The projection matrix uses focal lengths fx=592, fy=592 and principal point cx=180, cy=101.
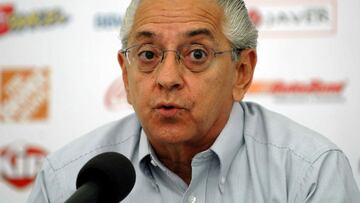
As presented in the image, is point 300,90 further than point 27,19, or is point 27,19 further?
point 27,19

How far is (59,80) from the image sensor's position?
9.28ft

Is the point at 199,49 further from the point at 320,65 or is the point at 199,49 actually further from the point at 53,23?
the point at 53,23

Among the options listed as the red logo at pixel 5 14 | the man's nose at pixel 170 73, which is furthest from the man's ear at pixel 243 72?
the red logo at pixel 5 14

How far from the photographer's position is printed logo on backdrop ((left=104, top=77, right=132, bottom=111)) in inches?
108

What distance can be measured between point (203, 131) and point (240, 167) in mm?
154

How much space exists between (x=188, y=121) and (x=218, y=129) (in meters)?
0.20

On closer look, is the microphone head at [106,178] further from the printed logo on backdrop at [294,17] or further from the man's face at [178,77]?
the printed logo on backdrop at [294,17]

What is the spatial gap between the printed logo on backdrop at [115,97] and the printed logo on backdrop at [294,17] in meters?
0.69

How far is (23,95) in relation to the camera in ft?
9.48

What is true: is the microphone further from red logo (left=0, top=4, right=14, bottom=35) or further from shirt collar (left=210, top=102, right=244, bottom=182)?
red logo (left=0, top=4, right=14, bottom=35)

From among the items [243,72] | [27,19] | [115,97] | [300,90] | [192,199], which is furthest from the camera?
[27,19]

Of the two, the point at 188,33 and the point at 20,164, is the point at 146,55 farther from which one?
the point at 20,164

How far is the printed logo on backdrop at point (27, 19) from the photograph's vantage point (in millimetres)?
2834

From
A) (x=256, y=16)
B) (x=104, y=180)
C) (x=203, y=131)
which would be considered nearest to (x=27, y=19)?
(x=256, y=16)
